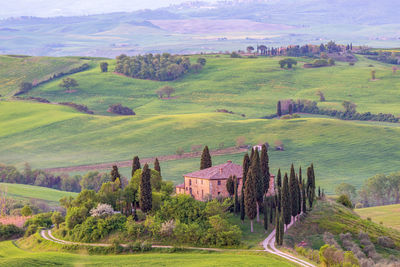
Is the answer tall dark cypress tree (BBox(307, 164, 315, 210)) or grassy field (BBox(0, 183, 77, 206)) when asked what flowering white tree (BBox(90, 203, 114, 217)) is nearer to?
tall dark cypress tree (BBox(307, 164, 315, 210))

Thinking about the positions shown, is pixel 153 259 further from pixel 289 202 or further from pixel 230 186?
pixel 230 186

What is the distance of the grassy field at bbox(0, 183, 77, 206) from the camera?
120 meters

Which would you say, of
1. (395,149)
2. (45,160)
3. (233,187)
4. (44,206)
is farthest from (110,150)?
(233,187)

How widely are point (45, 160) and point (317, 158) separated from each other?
65589 millimetres

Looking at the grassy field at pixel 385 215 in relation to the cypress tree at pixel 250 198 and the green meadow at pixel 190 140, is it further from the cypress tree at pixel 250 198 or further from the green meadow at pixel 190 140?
the cypress tree at pixel 250 198

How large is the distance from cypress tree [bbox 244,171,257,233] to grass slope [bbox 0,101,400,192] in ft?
184

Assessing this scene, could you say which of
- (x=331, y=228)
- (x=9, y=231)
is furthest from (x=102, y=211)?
(x=331, y=228)

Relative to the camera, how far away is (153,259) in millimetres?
68375

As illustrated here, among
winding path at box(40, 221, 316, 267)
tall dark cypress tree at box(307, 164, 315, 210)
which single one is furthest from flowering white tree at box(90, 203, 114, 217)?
tall dark cypress tree at box(307, 164, 315, 210)

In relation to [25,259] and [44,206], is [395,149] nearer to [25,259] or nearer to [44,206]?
[44,206]

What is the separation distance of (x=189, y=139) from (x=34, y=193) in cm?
5369

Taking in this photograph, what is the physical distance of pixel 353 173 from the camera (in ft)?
474

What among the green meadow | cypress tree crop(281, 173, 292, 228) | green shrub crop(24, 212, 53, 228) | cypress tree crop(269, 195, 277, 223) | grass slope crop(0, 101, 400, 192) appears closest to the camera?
cypress tree crop(281, 173, 292, 228)

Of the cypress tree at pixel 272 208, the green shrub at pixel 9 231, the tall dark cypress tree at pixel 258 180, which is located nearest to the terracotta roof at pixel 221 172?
the tall dark cypress tree at pixel 258 180
